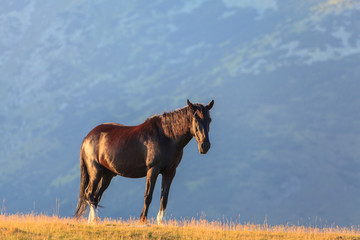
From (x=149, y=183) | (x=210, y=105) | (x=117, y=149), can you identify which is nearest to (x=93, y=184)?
(x=117, y=149)

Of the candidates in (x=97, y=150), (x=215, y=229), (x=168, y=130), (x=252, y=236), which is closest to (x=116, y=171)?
(x=97, y=150)

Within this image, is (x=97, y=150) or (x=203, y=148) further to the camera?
(x=97, y=150)

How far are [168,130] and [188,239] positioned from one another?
10.2 ft

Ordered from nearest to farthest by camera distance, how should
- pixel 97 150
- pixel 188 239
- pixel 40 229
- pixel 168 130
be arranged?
pixel 188 239
pixel 40 229
pixel 168 130
pixel 97 150

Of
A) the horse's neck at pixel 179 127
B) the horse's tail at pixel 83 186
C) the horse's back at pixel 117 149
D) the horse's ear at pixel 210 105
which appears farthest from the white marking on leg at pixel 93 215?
the horse's ear at pixel 210 105

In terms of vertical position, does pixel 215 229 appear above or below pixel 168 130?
below

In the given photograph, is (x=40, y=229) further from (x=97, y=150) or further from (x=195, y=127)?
(x=195, y=127)

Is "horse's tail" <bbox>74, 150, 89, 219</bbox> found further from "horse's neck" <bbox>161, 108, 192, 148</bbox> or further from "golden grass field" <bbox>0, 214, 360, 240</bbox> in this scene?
"horse's neck" <bbox>161, 108, 192, 148</bbox>

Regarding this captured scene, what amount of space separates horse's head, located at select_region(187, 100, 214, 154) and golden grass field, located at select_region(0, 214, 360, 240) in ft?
7.19

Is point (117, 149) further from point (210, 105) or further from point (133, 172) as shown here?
point (210, 105)

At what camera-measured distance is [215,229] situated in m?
14.3

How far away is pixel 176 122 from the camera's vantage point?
14.3m

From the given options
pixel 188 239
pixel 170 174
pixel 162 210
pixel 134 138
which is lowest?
pixel 188 239

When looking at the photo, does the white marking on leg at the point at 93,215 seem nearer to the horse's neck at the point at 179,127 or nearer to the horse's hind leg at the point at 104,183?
the horse's hind leg at the point at 104,183
